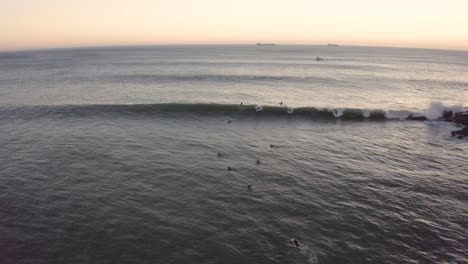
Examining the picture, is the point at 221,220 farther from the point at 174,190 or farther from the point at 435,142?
the point at 435,142

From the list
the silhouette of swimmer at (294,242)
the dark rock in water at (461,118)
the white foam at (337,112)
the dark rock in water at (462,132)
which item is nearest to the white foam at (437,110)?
the dark rock in water at (461,118)

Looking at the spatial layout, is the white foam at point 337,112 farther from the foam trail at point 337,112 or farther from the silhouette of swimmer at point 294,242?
the silhouette of swimmer at point 294,242

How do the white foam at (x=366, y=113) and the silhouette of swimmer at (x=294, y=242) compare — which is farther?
the white foam at (x=366, y=113)

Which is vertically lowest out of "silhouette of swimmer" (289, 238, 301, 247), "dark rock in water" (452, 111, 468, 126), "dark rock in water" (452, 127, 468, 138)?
"silhouette of swimmer" (289, 238, 301, 247)

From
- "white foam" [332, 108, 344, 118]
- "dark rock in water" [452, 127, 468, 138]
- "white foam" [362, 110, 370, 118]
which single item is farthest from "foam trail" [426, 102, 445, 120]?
"white foam" [332, 108, 344, 118]

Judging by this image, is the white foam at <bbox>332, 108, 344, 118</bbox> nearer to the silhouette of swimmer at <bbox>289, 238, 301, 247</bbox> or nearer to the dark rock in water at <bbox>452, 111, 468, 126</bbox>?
the dark rock in water at <bbox>452, 111, 468, 126</bbox>
